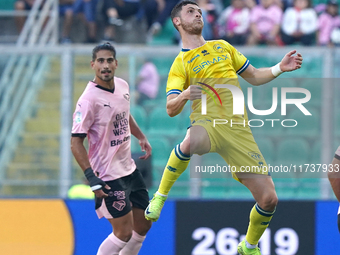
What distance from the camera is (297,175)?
8.59 m

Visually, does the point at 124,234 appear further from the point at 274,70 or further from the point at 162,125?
the point at 162,125

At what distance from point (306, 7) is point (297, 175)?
10.7 ft

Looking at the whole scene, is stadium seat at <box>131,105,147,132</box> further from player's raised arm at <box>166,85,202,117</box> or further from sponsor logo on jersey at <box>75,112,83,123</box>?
player's raised arm at <box>166,85,202,117</box>

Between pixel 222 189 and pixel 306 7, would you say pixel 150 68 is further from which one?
pixel 306 7

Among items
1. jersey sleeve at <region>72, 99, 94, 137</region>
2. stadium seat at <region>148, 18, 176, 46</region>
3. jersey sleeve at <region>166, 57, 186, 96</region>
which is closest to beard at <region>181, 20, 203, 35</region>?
jersey sleeve at <region>166, 57, 186, 96</region>

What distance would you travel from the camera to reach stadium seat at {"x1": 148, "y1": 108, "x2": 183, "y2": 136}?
338 inches

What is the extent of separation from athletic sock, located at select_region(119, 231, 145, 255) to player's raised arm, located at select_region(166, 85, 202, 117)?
167 cm

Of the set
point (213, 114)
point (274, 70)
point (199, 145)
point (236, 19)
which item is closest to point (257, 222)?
point (199, 145)

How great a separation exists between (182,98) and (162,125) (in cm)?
336

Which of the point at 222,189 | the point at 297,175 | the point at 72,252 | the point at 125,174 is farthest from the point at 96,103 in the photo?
the point at 297,175

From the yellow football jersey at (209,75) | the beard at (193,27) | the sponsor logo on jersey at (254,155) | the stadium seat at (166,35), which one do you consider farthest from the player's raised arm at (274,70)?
the stadium seat at (166,35)

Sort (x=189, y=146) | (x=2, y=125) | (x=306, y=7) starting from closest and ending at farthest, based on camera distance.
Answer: (x=189, y=146), (x=2, y=125), (x=306, y=7)

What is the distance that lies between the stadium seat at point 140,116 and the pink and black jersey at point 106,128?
7.92 ft

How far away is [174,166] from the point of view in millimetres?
5742
